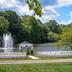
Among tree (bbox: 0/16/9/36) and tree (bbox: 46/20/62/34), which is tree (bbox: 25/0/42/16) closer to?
tree (bbox: 0/16/9/36)

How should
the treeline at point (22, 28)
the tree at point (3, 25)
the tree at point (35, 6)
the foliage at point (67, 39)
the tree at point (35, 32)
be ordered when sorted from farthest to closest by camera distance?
the tree at point (35, 32)
the treeline at point (22, 28)
the tree at point (3, 25)
the foliage at point (67, 39)
the tree at point (35, 6)

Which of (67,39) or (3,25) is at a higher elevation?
(3,25)

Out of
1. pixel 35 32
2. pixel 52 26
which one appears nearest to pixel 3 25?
pixel 35 32

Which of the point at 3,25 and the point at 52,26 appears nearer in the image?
the point at 3,25

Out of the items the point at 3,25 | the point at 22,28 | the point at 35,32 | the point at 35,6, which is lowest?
the point at 35,6

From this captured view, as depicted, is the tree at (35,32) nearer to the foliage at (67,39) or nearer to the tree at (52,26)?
the tree at (52,26)

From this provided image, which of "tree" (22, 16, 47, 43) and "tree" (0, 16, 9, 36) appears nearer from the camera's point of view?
"tree" (0, 16, 9, 36)

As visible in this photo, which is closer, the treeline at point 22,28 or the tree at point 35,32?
the treeline at point 22,28

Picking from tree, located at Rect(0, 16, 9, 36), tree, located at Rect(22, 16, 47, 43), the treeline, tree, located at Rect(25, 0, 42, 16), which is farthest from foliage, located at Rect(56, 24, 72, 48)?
tree, located at Rect(22, 16, 47, 43)

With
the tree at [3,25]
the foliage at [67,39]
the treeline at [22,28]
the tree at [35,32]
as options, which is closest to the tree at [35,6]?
the foliage at [67,39]

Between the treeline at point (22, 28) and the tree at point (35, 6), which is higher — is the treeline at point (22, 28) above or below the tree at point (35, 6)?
above

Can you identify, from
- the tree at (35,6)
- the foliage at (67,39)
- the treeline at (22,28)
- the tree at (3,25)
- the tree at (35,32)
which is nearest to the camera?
the tree at (35,6)

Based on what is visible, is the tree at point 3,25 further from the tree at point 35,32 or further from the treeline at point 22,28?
the tree at point 35,32

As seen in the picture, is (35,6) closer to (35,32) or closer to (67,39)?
(67,39)
